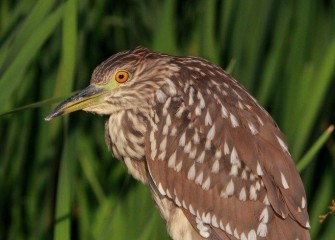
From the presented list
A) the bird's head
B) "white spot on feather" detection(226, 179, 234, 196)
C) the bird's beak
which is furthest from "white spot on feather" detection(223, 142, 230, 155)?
the bird's beak

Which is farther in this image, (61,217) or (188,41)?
(188,41)

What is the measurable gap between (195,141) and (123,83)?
0.32 m

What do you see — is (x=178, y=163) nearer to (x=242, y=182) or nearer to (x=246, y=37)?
(x=242, y=182)

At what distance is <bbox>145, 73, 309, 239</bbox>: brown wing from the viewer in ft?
11.3

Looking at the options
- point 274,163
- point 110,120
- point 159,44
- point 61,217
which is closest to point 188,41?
point 159,44

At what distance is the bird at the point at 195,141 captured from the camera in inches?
136

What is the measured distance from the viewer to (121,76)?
3.59 m

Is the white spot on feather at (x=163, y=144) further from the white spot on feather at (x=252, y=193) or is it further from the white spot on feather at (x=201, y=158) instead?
the white spot on feather at (x=252, y=193)

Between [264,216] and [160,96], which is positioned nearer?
[264,216]

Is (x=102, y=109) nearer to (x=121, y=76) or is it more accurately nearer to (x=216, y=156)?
(x=121, y=76)

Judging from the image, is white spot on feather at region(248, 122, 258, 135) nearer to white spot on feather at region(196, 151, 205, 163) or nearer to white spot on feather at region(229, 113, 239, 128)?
white spot on feather at region(229, 113, 239, 128)

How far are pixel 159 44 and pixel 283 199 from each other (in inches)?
31.9

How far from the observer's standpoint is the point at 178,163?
358 cm

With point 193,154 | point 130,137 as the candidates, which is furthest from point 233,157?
point 130,137
